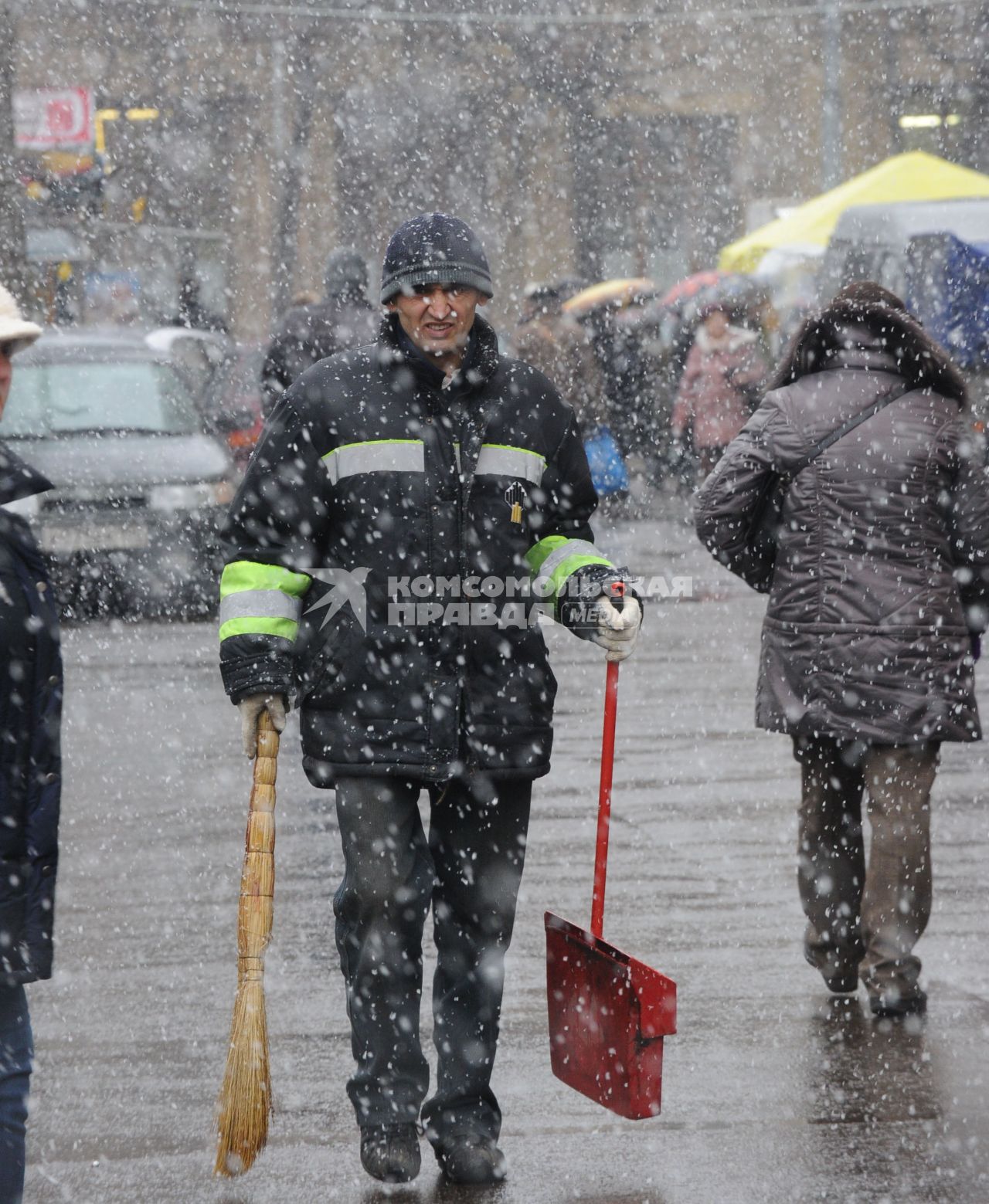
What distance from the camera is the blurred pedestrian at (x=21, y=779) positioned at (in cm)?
361

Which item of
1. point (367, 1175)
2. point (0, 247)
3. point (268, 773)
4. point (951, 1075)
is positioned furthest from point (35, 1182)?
point (0, 247)

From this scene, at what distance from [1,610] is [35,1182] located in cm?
151

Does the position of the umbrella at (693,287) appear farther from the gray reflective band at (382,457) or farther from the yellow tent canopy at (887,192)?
the gray reflective band at (382,457)

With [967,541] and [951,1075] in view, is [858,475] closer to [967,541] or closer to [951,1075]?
[967,541]

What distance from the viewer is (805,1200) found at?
4352 mm

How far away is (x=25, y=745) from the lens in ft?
11.9

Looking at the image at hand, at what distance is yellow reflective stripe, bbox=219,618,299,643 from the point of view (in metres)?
4.46

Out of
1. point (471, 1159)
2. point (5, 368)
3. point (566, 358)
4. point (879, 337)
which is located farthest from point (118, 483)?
point (5, 368)

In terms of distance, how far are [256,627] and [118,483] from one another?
367 inches

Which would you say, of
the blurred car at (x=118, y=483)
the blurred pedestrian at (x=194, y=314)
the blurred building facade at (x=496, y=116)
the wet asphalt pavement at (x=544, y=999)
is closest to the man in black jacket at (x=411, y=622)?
the wet asphalt pavement at (x=544, y=999)

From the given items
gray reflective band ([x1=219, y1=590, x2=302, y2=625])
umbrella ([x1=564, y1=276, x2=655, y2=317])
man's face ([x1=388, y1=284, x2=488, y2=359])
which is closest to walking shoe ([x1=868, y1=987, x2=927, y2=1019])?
gray reflective band ([x1=219, y1=590, x2=302, y2=625])

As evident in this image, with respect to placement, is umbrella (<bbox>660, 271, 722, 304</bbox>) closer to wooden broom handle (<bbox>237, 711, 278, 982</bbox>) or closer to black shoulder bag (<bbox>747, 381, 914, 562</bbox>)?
black shoulder bag (<bbox>747, 381, 914, 562</bbox>)

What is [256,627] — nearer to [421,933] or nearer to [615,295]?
[421,933]

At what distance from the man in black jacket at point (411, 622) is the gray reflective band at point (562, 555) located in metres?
0.04
